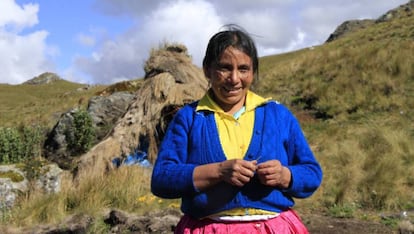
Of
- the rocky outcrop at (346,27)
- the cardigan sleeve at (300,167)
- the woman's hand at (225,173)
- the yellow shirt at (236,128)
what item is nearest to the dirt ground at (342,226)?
the cardigan sleeve at (300,167)

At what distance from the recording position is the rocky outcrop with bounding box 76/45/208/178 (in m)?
8.53

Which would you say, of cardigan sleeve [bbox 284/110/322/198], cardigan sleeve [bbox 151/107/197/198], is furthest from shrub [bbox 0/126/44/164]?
cardigan sleeve [bbox 284/110/322/198]

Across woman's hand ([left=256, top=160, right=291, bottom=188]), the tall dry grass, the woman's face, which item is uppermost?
the woman's face

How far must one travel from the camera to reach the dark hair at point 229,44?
1.99 meters

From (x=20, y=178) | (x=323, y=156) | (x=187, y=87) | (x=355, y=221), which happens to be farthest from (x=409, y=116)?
(x=20, y=178)

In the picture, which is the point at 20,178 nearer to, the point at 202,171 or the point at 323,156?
the point at 323,156

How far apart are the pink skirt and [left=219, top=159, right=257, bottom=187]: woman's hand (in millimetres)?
198

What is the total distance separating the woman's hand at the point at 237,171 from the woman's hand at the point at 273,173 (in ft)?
0.10

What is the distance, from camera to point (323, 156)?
375 inches

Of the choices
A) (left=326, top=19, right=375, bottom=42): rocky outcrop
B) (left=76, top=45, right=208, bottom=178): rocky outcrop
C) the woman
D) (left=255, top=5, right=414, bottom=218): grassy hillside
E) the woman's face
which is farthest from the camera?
(left=326, top=19, right=375, bottom=42): rocky outcrop

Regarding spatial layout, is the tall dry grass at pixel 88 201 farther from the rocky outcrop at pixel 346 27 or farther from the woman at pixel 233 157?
the rocky outcrop at pixel 346 27

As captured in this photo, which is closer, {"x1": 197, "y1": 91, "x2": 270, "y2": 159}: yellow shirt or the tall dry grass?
{"x1": 197, "y1": 91, "x2": 270, "y2": 159}: yellow shirt

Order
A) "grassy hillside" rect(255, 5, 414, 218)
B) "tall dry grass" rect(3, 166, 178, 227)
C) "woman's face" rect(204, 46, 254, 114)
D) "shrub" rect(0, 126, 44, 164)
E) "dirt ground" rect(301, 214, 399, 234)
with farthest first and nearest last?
"shrub" rect(0, 126, 44, 164), "grassy hillside" rect(255, 5, 414, 218), "tall dry grass" rect(3, 166, 178, 227), "dirt ground" rect(301, 214, 399, 234), "woman's face" rect(204, 46, 254, 114)

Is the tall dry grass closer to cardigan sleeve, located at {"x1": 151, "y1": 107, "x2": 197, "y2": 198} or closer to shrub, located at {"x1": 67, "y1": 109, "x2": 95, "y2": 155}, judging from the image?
shrub, located at {"x1": 67, "y1": 109, "x2": 95, "y2": 155}
